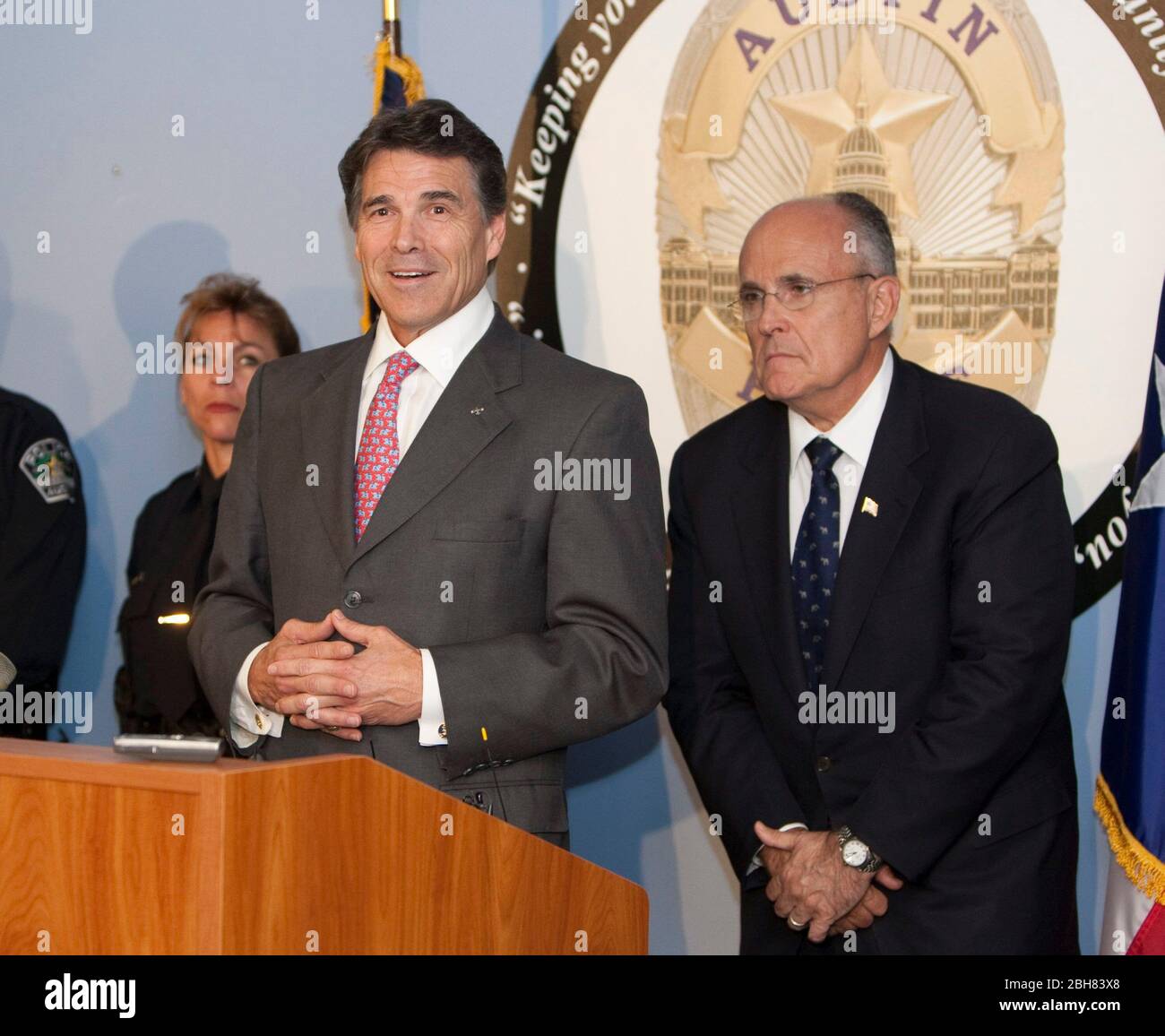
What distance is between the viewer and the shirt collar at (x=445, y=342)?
2547 millimetres

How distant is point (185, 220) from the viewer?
3.88 meters

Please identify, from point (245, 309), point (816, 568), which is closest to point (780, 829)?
point (816, 568)

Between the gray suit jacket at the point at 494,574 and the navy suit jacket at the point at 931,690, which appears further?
the navy suit jacket at the point at 931,690

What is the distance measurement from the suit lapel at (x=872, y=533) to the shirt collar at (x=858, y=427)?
2.0 inches

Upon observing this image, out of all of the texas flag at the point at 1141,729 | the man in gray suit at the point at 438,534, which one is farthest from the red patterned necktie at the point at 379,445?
the texas flag at the point at 1141,729

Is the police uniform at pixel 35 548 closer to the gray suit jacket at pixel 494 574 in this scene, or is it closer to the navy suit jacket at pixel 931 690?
the gray suit jacket at pixel 494 574

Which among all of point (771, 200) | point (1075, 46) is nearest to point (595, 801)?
point (771, 200)

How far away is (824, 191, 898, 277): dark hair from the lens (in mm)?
2891

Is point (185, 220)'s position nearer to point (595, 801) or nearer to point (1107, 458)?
point (595, 801)

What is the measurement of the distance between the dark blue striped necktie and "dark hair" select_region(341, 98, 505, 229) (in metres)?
0.81

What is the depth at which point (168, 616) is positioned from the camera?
3537 millimetres

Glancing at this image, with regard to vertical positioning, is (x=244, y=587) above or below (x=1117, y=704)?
above

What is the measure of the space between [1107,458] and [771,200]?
1019 millimetres

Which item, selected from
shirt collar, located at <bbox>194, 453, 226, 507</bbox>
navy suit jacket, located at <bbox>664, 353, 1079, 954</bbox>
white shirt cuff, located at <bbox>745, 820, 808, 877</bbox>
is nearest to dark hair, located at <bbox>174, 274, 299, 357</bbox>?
shirt collar, located at <bbox>194, 453, 226, 507</bbox>
